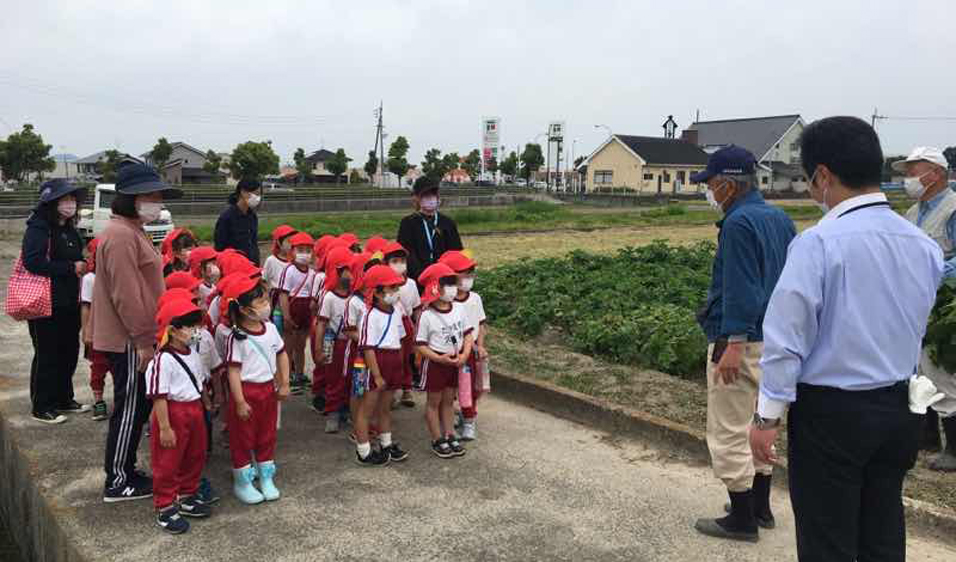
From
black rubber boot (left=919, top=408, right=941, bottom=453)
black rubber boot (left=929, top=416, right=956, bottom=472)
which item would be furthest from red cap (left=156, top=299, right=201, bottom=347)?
black rubber boot (left=919, top=408, right=941, bottom=453)

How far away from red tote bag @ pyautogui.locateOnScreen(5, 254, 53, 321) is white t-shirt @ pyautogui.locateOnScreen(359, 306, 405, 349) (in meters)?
2.73

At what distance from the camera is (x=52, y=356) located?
5.70m

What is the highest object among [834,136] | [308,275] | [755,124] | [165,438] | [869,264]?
[755,124]

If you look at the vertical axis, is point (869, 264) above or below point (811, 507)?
above

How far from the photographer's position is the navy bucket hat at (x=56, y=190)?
5391 millimetres

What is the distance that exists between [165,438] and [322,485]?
1.13 metres

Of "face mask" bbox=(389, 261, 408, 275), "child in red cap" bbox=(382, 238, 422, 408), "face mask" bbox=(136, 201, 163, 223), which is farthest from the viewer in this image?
"face mask" bbox=(389, 261, 408, 275)

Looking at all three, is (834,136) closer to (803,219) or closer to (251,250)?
(251,250)

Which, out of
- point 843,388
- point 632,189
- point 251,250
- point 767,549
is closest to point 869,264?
point 843,388

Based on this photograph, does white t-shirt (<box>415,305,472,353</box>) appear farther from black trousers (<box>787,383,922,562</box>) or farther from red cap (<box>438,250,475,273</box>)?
black trousers (<box>787,383,922,562</box>)

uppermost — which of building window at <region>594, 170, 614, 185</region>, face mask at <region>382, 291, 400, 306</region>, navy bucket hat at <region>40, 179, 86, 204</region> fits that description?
building window at <region>594, 170, 614, 185</region>

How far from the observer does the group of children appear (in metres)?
3.99

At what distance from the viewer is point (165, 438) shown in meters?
3.84

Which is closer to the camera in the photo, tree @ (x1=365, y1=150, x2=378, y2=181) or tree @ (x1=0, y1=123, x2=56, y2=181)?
tree @ (x1=0, y1=123, x2=56, y2=181)
